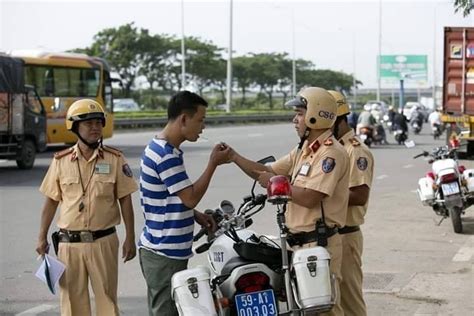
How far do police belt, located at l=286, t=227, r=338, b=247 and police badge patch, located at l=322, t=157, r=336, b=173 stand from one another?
321 mm

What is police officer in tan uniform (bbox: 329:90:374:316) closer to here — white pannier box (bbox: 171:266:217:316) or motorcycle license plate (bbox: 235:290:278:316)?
motorcycle license plate (bbox: 235:290:278:316)

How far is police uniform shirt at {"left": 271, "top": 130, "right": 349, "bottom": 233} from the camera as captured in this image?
4621 mm

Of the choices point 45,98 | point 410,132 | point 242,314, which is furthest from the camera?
point 410,132

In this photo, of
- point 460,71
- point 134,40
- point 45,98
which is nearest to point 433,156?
point 460,71

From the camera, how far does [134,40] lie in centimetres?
6175

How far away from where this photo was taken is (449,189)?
10.3 m

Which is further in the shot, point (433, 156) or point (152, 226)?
point (433, 156)

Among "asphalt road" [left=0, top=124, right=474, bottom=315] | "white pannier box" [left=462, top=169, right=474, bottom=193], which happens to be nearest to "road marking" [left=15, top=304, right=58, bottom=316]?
"asphalt road" [left=0, top=124, right=474, bottom=315]

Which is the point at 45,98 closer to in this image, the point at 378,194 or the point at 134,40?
the point at 378,194

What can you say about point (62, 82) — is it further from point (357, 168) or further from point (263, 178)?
point (263, 178)

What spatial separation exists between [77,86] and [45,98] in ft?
5.25

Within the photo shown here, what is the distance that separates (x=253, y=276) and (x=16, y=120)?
49.8 feet

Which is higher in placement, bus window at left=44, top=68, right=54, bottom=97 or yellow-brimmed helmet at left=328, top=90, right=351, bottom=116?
bus window at left=44, top=68, right=54, bottom=97

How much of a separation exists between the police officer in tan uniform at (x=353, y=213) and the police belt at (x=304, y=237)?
1.86 ft
